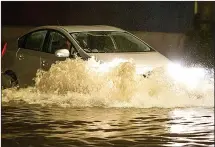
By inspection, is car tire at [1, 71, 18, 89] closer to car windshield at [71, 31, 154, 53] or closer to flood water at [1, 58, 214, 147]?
flood water at [1, 58, 214, 147]

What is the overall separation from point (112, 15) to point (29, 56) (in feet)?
26.4

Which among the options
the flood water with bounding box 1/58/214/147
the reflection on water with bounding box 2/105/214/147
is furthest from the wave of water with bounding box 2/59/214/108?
the reflection on water with bounding box 2/105/214/147

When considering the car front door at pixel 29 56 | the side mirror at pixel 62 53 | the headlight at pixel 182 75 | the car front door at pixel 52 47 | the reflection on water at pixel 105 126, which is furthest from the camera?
the car front door at pixel 29 56

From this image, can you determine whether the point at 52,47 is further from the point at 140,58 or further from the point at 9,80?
the point at 140,58

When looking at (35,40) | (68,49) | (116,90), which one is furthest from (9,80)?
(116,90)

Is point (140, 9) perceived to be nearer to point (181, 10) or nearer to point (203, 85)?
point (181, 10)

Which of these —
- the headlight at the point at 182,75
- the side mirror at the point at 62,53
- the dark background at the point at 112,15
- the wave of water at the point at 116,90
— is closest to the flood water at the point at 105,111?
the wave of water at the point at 116,90

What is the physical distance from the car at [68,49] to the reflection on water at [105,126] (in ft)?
3.33

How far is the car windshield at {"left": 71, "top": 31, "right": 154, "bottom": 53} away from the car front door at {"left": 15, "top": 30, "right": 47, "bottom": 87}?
80 cm

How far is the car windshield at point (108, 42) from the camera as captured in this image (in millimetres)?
10805

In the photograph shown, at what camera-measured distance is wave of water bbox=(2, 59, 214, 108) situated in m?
10.2

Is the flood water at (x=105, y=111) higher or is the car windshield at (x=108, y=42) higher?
the car windshield at (x=108, y=42)

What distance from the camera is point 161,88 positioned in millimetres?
10508

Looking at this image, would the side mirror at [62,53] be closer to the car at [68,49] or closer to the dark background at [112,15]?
the car at [68,49]
